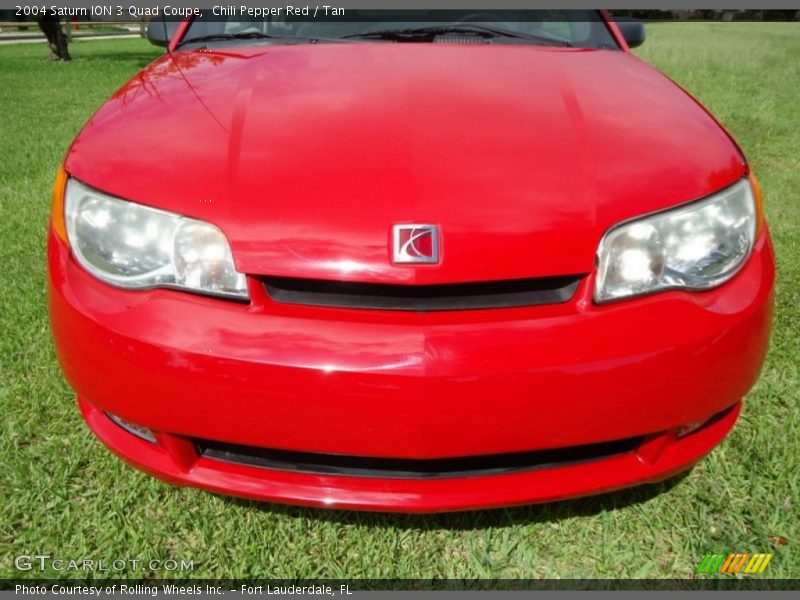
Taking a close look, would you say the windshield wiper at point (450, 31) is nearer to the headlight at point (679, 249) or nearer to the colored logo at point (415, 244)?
the headlight at point (679, 249)

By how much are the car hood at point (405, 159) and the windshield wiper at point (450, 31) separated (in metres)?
0.37

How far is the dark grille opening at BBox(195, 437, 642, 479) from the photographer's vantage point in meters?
1.41

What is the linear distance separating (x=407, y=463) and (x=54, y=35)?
1624cm

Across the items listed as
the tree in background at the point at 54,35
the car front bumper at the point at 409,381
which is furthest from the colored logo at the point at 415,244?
the tree in background at the point at 54,35

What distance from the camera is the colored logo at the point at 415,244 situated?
1.29m

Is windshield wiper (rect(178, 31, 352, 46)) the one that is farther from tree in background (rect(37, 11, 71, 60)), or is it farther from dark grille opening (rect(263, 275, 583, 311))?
tree in background (rect(37, 11, 71, 60))

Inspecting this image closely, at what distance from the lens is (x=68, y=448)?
2.00 m

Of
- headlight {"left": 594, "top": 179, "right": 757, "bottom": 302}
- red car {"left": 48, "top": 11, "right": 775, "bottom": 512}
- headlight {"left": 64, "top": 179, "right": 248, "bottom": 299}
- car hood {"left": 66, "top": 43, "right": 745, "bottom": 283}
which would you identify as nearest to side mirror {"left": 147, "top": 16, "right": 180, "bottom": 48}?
car hood {"left": 66, "top": 43, "right": 745, "bottom": 283}

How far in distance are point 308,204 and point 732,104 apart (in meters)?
7.93

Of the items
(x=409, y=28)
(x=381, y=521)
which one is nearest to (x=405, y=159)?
(x=381, y=521)

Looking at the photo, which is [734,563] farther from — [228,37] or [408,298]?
[228,37]

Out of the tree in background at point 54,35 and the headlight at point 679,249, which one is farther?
the tree in background at point 54,35

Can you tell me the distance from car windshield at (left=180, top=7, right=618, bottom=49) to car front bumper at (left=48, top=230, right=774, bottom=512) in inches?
46.6

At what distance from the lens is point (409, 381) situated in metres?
1.22
